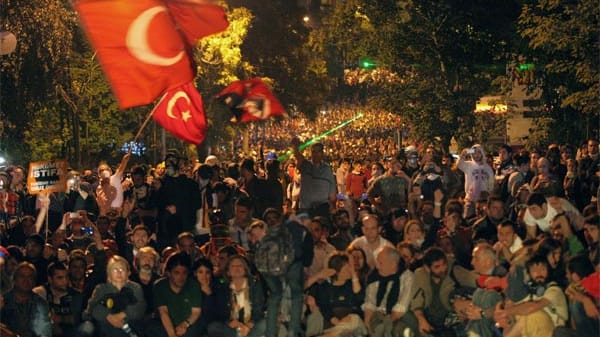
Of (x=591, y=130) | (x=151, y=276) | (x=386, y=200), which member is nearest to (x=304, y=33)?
(x=591, y=130)

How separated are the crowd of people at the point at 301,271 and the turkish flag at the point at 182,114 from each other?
2.71 feet

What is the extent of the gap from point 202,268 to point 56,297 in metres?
1.46

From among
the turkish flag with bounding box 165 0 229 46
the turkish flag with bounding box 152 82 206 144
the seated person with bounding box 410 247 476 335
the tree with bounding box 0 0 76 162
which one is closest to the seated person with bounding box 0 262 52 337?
the seated person with bounding box 410 247 476 335

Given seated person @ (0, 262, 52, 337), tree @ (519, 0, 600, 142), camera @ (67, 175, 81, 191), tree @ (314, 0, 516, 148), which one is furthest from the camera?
tree @ (314, 0, 516, 148)

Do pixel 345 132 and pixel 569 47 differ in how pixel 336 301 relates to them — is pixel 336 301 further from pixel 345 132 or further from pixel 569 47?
pixel 345 132

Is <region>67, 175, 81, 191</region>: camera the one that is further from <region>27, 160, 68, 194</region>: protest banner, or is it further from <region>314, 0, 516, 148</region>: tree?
<region>314, 0, 516, 148</region>: tree

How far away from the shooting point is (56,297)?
1281 cm

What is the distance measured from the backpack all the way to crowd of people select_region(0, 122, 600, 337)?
0.5 inches

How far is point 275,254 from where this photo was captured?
12.4 metres

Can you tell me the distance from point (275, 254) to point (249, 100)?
18.3 feet

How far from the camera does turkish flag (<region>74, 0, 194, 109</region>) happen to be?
14.6m

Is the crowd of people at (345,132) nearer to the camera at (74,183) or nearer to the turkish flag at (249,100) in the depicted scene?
the camera at (74,183)

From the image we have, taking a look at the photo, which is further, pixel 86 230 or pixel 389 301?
pixel 86 230

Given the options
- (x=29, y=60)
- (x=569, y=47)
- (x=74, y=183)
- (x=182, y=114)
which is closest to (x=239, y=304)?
(x=182, y=114)
